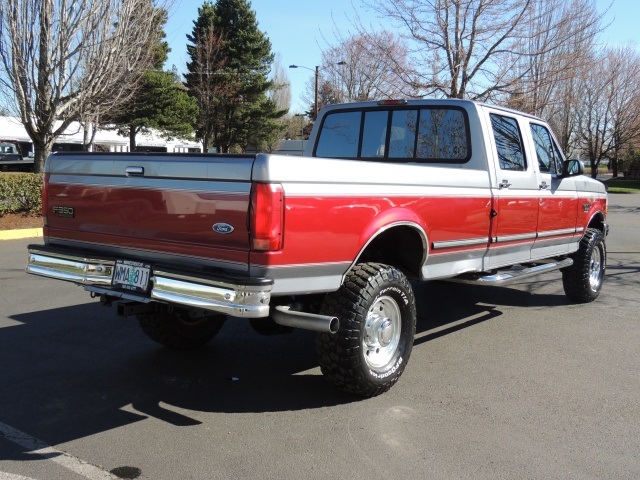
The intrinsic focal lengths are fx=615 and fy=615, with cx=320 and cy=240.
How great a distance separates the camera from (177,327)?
5.24 m

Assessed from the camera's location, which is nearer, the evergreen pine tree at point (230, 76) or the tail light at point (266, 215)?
the tail light at point (266, 215)

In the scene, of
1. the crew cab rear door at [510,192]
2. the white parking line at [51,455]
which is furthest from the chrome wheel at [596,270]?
the white parking line at [51,455]

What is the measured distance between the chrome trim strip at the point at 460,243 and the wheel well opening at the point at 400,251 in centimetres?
16

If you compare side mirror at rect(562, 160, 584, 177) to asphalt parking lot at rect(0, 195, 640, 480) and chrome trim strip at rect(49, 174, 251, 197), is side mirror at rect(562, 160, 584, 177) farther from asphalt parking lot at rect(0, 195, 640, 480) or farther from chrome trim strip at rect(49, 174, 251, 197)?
chrome trim strip at rect(49, 174, 251, 197)

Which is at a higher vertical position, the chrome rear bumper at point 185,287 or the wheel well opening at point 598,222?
the wheel well opening at point 598,222

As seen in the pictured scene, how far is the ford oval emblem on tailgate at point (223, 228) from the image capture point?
12.0ft

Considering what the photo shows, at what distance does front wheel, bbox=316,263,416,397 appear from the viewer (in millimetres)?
4062

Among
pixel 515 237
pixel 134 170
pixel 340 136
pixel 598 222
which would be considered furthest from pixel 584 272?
pixel 134 170

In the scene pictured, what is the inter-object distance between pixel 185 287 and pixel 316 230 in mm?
865

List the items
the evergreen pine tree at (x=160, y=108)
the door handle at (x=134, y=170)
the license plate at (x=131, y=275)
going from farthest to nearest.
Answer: the evergreen pine tree at (x=160, y=108) < the door handle at (x=134, y=170) < the license plate at (x=131, y=275)

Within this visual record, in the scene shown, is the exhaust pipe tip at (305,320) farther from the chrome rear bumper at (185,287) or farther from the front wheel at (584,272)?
the front wheel at (584,272)

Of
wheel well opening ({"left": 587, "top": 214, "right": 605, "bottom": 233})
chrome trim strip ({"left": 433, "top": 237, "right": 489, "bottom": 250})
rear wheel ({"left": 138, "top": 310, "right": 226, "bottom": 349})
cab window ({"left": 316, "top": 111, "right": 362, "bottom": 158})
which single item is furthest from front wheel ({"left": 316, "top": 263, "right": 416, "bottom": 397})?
wheel well opening ({"left": 587, "top": 214, "right": 605, "bottom": 233})

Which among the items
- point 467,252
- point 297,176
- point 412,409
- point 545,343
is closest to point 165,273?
point 297,176

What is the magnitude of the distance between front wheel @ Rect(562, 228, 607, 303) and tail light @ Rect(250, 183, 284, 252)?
16.5 ft
